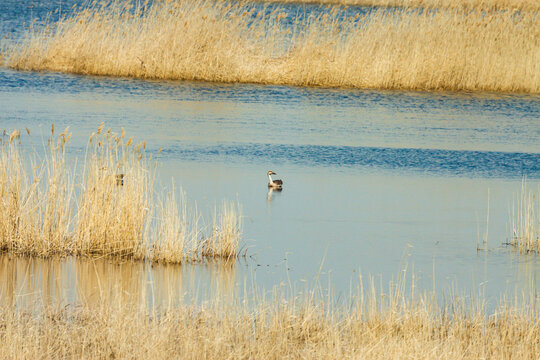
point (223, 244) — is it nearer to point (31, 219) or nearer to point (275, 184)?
point (31, 219)

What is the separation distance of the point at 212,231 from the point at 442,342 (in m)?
3.06

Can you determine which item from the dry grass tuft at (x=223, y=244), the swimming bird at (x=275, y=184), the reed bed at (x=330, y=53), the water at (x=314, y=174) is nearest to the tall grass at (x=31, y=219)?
the water at (x=314, y=174)

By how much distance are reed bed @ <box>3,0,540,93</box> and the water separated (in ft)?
1.53

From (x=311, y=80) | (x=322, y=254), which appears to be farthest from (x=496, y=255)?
(x=311, y=80)

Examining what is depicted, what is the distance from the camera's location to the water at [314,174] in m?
7.22

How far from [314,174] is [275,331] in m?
6.21

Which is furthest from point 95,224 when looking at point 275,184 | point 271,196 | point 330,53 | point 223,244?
point 330,53

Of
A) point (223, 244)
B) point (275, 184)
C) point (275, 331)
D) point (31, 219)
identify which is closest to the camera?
point (275, 331)

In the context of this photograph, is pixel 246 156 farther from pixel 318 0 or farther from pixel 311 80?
pixel 318 0

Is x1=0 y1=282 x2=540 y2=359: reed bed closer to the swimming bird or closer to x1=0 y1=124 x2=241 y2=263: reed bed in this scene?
x1=0 y1=124 x2=241 y2=263: reed bed

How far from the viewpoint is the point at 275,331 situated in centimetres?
557

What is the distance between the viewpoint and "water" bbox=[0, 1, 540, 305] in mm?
7219

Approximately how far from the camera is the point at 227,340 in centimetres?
538

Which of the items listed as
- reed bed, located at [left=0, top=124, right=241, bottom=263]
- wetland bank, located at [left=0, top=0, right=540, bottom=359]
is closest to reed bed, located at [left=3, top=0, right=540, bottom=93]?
wetland bank, located at [left=0, top=0, right=540, bottom=359]
